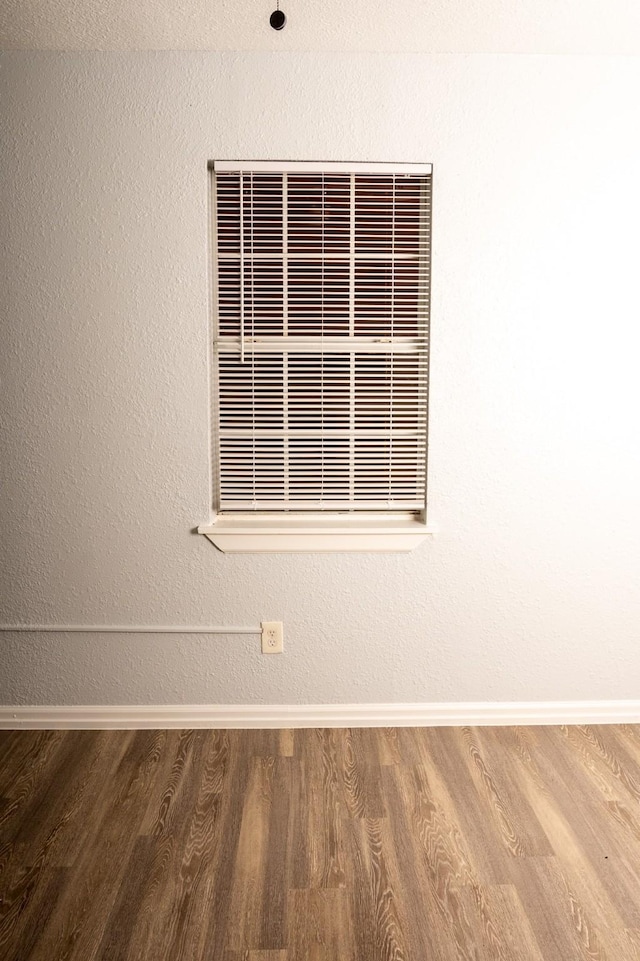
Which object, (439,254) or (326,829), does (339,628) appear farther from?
(439,254)

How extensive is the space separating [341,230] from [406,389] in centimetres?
65

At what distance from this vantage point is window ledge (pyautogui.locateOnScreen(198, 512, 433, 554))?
9.13 feet

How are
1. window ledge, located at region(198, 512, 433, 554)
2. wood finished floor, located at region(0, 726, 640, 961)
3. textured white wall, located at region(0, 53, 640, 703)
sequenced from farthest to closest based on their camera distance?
window ledge, located at region(198, 512, 433, 554) → textured white wall, located at region(0, 53, 640, 703) → wood finished floor, located at region(0, 726, 640, 961)

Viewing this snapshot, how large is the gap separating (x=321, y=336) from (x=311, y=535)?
30.4 inches

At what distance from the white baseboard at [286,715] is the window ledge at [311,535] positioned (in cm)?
64

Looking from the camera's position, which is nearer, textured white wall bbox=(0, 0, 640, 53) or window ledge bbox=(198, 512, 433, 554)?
textured white wall bbox=(0, 0, 640, 53)

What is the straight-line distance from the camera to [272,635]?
9.34ft

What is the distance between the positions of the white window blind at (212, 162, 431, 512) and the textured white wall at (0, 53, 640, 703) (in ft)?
0.30

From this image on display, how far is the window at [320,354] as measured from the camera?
273cm

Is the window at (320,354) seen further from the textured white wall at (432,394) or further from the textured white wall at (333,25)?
the textured white wall at (333,25)

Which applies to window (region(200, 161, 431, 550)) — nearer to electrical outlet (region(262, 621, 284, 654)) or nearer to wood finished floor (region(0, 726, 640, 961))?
electrical outlet (region(262, 621, 284, 654))

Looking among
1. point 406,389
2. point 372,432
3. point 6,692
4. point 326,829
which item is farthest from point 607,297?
point 6,692

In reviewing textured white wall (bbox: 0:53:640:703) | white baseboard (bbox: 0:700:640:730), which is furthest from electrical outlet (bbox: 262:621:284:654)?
white baseboard (bbox: 0:700:640:730)

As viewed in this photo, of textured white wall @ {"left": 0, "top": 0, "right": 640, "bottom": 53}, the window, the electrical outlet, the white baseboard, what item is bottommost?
the white baseboard
